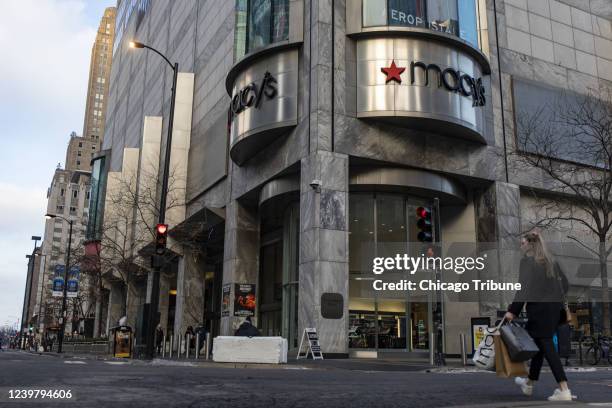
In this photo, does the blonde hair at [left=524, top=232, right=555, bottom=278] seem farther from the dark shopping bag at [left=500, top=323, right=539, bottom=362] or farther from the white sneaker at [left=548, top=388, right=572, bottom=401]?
the white sneaker at [left=548, top=388, right=572, bottom=401]

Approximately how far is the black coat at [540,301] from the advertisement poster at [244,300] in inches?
856

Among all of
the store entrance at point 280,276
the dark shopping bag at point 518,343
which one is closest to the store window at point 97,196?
the store entrance at point 280,276

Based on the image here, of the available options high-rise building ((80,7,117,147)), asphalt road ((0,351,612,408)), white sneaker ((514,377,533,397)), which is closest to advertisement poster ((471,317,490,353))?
asphalt road ((0,351,612,408))

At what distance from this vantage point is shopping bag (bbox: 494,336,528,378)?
6.05 meters

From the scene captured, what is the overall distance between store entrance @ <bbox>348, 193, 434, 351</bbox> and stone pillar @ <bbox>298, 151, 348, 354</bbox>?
2994mm

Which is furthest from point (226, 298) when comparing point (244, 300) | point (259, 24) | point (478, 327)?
point (478, 327)

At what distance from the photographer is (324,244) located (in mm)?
21609

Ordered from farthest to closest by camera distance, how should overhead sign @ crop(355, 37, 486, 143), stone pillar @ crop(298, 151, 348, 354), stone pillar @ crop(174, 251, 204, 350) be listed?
stone pillar @ crop(174, 251, 204, 350)
overhead sign @ crop(355, 37, 486, 143)
stone pillar @ crop(298, 151, 348, 354)

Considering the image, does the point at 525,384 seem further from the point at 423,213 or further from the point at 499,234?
the point at 499,234

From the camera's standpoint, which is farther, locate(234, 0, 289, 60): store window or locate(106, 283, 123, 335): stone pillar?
locate(106, 283, 123, 335): stone pillar

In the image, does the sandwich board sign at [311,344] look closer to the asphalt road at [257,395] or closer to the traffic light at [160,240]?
the traffic light at [160,240]

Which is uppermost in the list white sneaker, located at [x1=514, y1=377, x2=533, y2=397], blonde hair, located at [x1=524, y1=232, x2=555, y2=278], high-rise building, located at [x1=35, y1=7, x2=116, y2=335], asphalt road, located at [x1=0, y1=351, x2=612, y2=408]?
high-rise building, located at [x1=35, y1=7, x2=116, y2=335]

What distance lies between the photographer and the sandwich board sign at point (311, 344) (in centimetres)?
2027

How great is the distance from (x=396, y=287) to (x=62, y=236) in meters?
153
